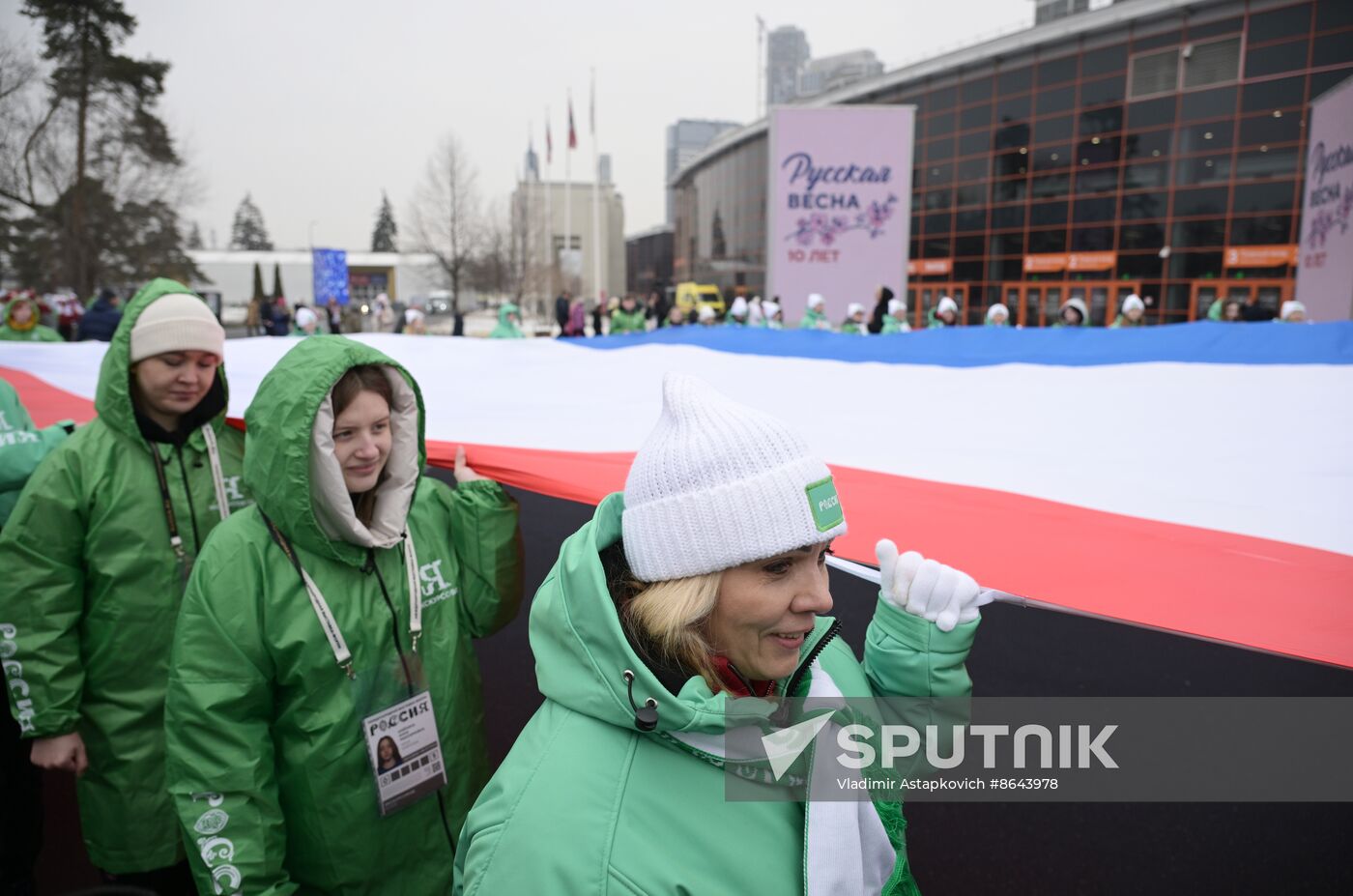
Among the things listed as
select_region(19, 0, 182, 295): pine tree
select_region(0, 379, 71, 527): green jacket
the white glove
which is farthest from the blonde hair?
select_region(19, 0, 182, 295): pine tree

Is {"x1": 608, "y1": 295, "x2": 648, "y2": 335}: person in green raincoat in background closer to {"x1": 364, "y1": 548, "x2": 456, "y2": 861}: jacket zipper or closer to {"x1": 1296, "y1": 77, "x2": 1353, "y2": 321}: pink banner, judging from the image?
{"x1": 1296, "y1": 77, "x2": 1353, "y2": 321}: pink banner

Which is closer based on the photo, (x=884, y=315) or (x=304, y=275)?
(x=884, y=315)

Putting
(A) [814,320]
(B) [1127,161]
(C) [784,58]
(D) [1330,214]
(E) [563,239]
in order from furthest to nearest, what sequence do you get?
(C) [784,58]
(E) [563,239]
(B) [1127,161]
(A) [814,320]
(D) [1330,214]

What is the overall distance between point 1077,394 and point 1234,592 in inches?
87.0

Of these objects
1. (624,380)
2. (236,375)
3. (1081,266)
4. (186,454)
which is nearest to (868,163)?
(624,380)

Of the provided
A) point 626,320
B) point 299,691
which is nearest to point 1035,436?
point 299,691

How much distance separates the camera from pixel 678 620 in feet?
4.49

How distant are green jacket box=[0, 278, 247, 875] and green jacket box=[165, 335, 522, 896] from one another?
29.2 inches

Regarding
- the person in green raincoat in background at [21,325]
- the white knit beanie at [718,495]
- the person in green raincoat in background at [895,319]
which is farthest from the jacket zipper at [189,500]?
the person in green raincoat in background at [895,319]

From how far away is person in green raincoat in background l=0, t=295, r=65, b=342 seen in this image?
927 cm

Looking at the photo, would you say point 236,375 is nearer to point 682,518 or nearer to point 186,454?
point 186,454

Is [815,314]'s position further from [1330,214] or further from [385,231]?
[385,231]

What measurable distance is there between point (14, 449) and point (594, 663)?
3098mm

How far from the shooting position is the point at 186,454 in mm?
2805
